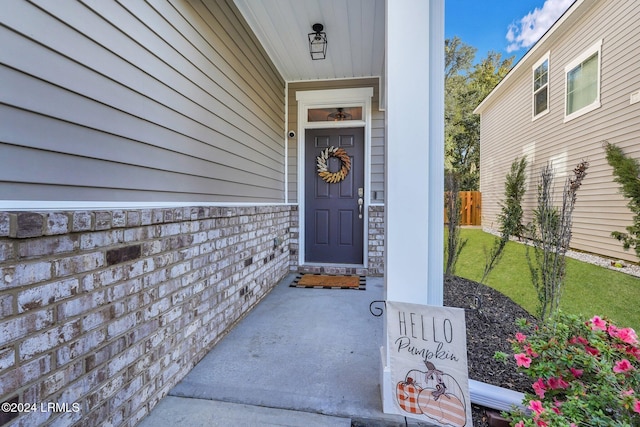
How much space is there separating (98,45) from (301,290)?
9.60ft

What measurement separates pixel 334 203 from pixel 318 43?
2075 millimetres

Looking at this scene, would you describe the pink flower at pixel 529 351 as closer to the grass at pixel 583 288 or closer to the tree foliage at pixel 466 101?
the grass at pixel 583 288

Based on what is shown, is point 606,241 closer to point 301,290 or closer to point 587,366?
point 587,366

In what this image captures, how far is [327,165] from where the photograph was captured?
439cm

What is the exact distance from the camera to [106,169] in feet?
4.46

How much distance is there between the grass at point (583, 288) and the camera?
145cm

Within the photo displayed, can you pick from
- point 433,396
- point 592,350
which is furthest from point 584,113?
point 433,396

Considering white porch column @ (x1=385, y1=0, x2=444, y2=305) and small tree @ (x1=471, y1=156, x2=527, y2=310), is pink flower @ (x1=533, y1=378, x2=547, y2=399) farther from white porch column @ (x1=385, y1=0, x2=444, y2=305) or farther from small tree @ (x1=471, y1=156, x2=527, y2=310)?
small tree @ (x1=471, y1=156, x2=527, y2=310)

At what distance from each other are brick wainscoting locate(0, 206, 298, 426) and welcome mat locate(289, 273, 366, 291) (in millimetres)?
1646

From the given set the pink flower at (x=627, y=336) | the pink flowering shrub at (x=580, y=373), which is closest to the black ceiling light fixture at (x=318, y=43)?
the pink flowering shrub at (x=580, y=373)

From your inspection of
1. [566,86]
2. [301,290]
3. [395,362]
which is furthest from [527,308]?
[301,290]

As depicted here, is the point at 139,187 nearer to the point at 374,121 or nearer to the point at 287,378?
the point at 287,378

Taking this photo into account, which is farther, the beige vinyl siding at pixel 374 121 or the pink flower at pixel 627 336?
the beige vinyl siding at pixel 374 121

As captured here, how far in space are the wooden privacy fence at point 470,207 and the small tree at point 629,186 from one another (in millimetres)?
1260
